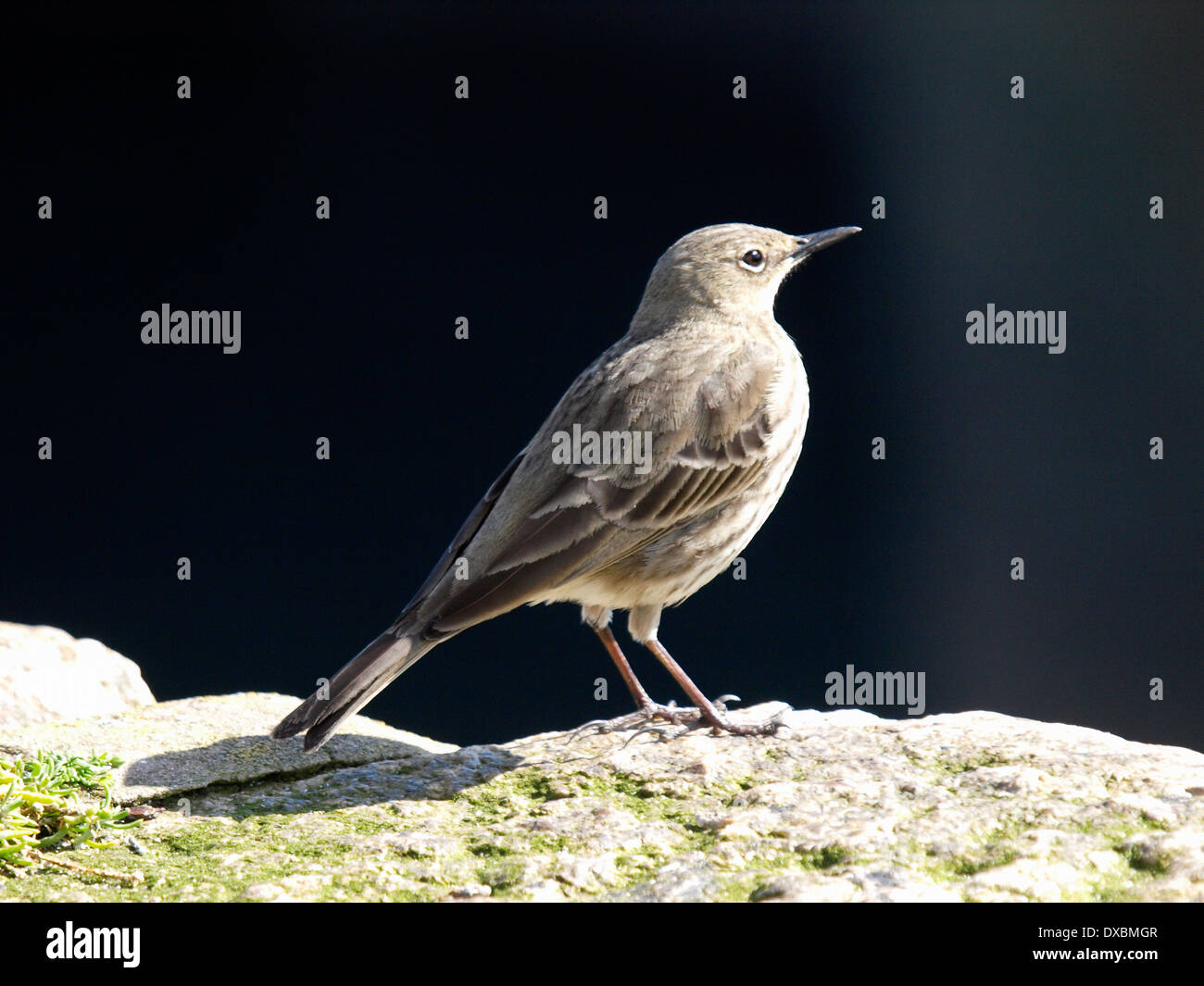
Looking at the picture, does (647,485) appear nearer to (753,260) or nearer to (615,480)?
(615,480)

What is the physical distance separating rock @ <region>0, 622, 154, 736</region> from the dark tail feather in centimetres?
139

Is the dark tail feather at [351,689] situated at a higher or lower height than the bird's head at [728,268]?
lower

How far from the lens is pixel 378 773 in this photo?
4.50 m

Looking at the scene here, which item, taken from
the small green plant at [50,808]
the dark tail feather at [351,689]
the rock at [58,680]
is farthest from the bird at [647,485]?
the rock at [58,680]

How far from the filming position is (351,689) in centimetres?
425

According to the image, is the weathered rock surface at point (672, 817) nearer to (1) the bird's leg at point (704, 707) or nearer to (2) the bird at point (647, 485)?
(1) the bird's leg at point (704, 707)

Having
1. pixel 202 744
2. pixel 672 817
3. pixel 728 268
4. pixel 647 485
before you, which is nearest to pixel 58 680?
pixel 202 744

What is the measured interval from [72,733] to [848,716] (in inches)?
121

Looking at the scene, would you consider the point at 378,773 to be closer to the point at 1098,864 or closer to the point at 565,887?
the point at 565,887

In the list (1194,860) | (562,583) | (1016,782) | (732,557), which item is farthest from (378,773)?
(1194,860)

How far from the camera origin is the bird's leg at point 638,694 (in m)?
5.19

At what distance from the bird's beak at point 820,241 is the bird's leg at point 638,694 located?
205cm

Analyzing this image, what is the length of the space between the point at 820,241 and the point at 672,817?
323 cm

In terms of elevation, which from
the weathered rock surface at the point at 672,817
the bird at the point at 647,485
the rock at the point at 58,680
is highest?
the bird at the point at 647,485
